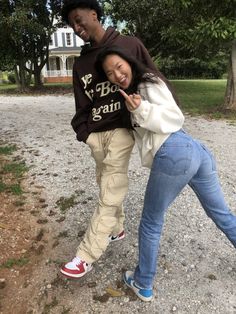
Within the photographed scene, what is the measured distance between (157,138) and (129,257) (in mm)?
1390

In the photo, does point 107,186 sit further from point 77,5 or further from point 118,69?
point 77,5

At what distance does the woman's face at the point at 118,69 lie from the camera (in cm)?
226

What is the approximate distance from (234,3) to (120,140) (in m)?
7.73

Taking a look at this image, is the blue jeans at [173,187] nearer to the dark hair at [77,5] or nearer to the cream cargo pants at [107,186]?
the cream cargo pants at [107,186]

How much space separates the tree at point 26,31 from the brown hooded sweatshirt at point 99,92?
16443 mm

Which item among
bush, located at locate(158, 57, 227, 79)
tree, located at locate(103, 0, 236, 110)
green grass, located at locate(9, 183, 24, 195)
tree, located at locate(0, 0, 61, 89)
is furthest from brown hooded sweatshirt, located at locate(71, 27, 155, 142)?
bush, located at locate(158, 57, 227, 79)

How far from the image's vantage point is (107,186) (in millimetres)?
2734

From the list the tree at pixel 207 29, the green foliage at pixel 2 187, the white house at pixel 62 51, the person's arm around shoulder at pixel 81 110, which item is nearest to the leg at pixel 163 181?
the person's arm around shoulder at pixel 81 110

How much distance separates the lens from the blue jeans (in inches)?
89.5

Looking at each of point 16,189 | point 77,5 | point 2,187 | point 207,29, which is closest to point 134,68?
point 77,5

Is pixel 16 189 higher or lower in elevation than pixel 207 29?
lower

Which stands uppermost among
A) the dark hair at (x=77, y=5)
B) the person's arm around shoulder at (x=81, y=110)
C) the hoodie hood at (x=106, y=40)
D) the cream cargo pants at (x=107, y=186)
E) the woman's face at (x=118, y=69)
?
the dark hair at (x=77, y=5)

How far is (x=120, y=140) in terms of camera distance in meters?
2.71

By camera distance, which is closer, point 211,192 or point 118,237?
point 211,192
